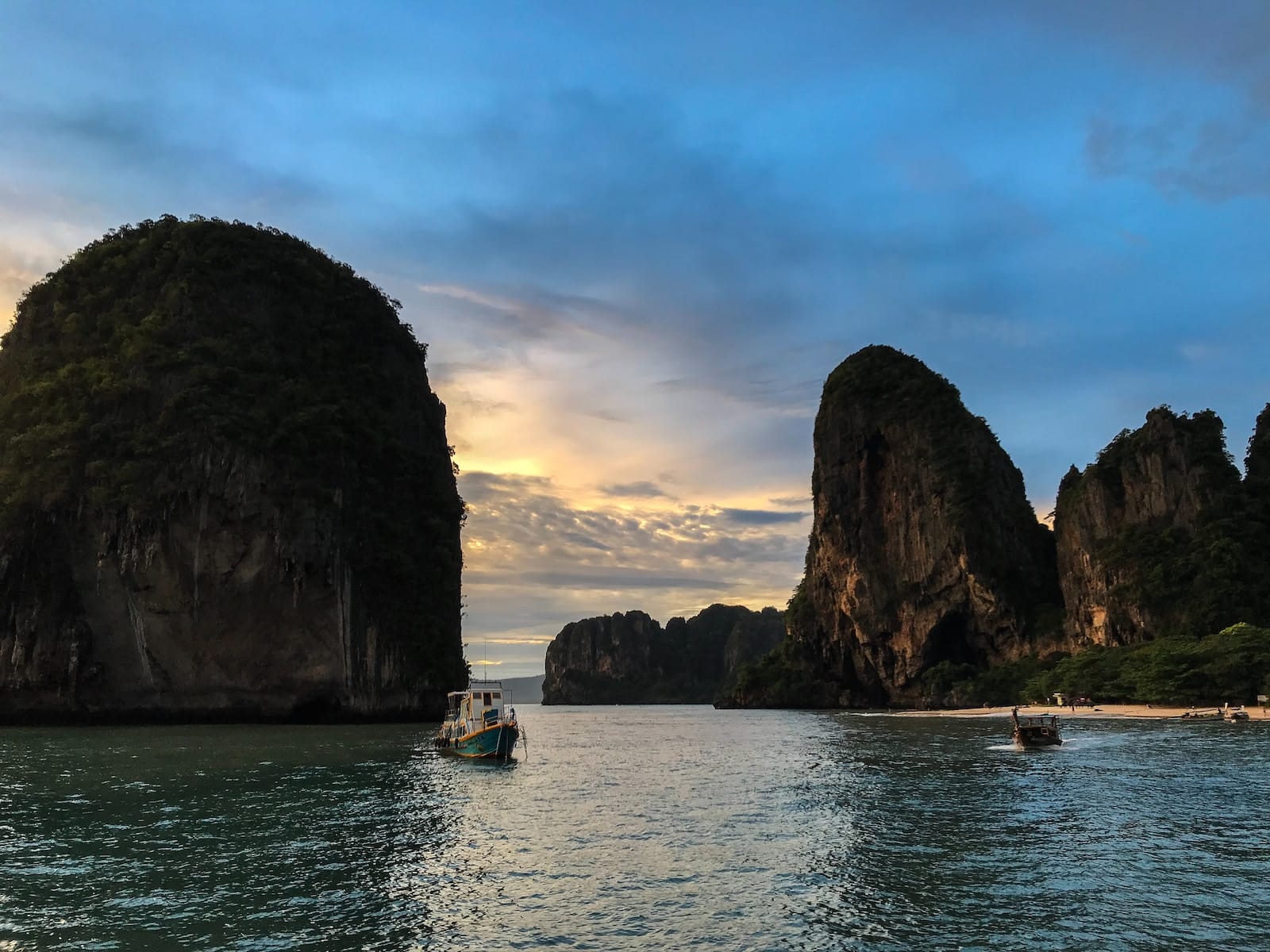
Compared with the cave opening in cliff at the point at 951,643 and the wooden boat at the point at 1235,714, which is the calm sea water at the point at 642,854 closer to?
the wooden boat at the point at 1235,714

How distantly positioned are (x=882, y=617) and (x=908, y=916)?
11517 centimetres

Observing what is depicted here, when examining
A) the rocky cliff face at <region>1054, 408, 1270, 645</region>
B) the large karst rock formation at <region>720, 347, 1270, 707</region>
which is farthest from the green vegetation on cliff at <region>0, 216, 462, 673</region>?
the rocky cliff face at <region>1054, 408, 1270, 645</region>

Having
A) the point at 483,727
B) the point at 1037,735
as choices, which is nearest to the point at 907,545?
the point at 1037,735

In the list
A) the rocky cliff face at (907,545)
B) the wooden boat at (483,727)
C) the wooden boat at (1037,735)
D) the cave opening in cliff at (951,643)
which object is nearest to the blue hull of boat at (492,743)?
the wooden boat at (483,727)

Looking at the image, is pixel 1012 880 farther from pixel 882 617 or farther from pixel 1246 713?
pixel 882 617

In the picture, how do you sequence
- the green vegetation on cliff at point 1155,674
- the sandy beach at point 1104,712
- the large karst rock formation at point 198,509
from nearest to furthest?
the sandy beach at point 1104,712 → the green vegetation on cliff at point 1155,674 → the large karst rock formation at point 198,509

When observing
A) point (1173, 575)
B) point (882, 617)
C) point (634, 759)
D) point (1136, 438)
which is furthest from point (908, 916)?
point (882, 617)

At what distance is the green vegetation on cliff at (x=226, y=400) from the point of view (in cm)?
7225

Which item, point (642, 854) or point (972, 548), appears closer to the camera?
point (642, 854)

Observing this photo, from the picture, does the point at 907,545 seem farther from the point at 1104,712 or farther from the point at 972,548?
the point at 1104,712

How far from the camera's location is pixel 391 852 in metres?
20.2

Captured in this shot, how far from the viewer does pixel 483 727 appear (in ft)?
145

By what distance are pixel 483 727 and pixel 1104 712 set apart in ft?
179

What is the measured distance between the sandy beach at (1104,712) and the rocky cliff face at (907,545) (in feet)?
79.4
